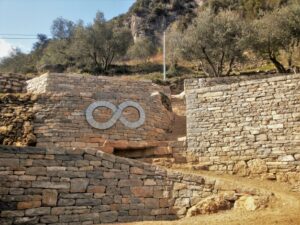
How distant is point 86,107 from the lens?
1306 cm

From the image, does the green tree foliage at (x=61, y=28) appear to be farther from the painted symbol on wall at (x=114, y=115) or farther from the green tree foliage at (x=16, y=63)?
the painted symbol on wall at (x=114, y=115)

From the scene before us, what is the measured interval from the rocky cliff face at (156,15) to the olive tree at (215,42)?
18.4 metres

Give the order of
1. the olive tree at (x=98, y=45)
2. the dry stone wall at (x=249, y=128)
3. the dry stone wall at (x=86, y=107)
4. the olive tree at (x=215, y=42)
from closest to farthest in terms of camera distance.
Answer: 1. the dry stone wall at (x=249, y=128)
2. the dry stone wall at (x=86, y=107)
3. the olive tree at (x=215, y=42)
4. the olive tree at (x=98, y=45)

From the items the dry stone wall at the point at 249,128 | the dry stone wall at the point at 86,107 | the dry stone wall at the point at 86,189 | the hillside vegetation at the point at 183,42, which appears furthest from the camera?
the hillside vegetation at the point at 183,42

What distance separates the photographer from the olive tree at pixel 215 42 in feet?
71.1

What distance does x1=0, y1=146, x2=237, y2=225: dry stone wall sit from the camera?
321 inches

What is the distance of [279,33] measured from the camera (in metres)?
20.8

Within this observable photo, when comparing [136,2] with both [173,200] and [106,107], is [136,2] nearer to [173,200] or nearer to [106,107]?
[106,107]

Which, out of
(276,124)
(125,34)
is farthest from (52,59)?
(276,124)

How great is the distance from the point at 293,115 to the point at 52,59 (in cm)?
2344

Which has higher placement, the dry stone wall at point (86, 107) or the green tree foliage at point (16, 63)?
the green tree foliage at point (16, 63)

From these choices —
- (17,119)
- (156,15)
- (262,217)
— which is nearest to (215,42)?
(17,119)

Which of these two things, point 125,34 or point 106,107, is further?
point 125,34

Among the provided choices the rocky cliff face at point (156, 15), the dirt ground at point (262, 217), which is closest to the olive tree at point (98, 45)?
the rocky cliff face at point (156, 15)
